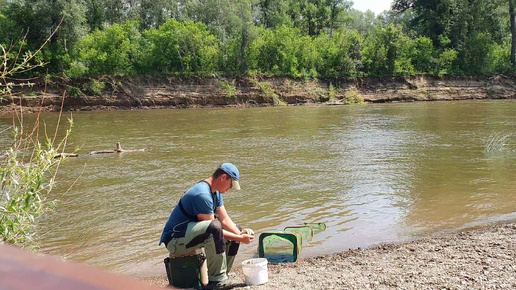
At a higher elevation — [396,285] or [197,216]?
[197,216]

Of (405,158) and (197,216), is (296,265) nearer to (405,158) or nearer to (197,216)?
(197,216)

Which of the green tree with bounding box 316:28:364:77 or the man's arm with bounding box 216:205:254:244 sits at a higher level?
the green tree with bounding box 316:28:364:77

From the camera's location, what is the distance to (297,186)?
12.1 meters

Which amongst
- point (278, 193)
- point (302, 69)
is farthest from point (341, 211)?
point (302, 69)

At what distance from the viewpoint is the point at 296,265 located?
6.87 meters

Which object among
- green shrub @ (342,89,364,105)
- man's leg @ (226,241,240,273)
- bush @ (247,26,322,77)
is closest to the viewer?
man's leg @ (226,241,240,273)

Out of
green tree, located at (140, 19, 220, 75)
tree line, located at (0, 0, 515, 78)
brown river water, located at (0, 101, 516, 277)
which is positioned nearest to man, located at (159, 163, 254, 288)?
brown river water, located at (0, 101, 516, 277)

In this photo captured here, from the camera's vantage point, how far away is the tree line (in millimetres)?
46062

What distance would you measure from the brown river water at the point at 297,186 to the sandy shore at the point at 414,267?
65 centimetres

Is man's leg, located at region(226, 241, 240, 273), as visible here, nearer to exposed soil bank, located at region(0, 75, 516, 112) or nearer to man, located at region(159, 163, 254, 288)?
man, located at region(159, 163, 254, 288)

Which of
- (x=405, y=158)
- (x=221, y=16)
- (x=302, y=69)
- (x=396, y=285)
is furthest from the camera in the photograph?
(x=221, y=16)

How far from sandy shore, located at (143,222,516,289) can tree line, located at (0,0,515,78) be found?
136 ft

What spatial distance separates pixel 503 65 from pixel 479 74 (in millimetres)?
3773

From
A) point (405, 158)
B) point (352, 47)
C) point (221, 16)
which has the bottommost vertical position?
point (405, 158)
